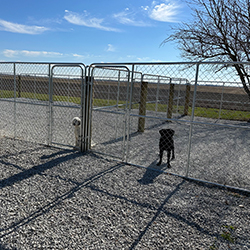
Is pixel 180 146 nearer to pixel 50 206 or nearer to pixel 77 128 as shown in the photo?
pixel 77 128

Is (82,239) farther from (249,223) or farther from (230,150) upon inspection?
(230,150)

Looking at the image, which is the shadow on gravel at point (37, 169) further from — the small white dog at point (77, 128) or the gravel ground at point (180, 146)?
the gravel ground at point (180, 146)

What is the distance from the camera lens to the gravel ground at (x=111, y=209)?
2.37 m

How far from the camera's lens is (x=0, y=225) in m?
2.53

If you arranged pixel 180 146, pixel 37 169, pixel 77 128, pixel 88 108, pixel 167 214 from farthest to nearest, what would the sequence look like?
pixel 180 146, pixel 77 128, pixel 88 108, pixel 37 169, pixel 167 214

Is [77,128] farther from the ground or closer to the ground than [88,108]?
closer to the ground

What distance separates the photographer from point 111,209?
2.92 m

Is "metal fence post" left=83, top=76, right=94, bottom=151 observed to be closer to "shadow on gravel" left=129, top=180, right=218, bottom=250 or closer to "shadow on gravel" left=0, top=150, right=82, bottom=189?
"shadow on gravel" left=0, top=150, right=82, bottom=189

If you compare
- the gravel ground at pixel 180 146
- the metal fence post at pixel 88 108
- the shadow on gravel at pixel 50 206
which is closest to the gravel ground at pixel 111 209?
the shadow on gravel at pixel 50 206

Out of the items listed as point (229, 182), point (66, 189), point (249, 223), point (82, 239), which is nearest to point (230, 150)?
point (229, 182)

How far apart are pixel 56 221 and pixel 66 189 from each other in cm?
79

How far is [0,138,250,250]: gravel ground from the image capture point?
237cm

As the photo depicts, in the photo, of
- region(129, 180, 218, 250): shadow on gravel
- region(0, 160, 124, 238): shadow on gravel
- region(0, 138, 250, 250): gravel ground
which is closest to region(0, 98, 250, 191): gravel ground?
region(0, 138, 250, 250): gravel ground

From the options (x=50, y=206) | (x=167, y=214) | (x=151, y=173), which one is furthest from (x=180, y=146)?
(x=50, y=206)
